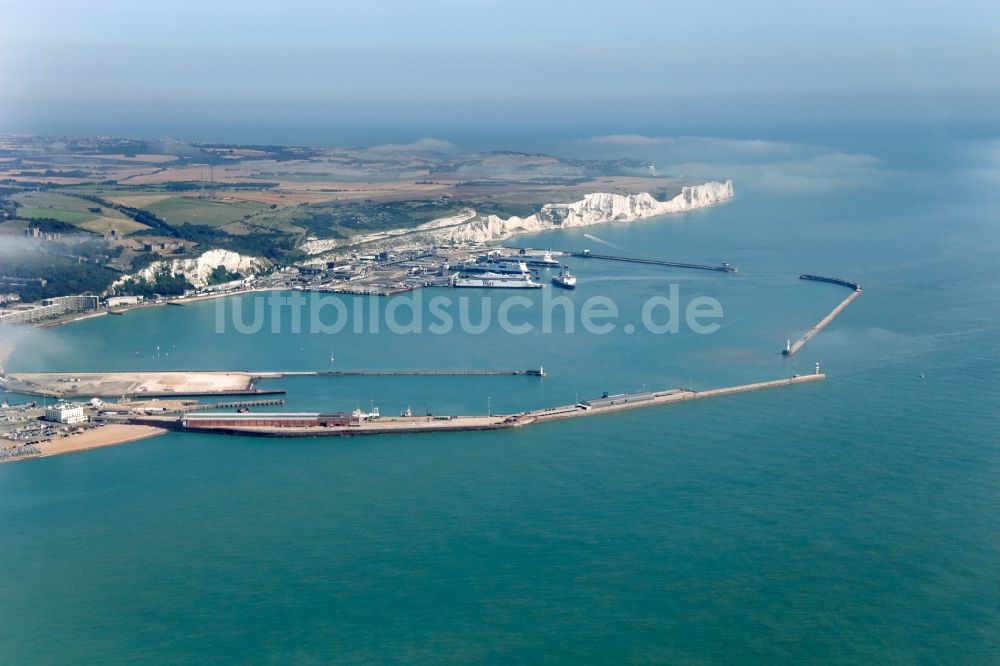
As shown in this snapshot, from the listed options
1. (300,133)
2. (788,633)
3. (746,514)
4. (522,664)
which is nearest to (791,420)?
(746,514)

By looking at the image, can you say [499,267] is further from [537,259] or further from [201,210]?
[201,210]

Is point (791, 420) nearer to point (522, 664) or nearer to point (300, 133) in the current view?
point (522, 664)

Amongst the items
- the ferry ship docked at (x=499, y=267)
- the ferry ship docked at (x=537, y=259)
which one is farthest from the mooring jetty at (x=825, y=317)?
the ferry ship docked at (x=499, y=267)

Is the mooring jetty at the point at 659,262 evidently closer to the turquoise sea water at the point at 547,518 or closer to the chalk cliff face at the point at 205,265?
the turquoise sea water at the point at 547,518

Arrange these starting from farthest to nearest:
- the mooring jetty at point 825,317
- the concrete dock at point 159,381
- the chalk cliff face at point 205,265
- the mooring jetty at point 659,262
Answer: the mooring jetty at point 659,262
the chalk cliff face at point 205,265
the mooring jetty at point 825,317
the concrete dock at point 159,381

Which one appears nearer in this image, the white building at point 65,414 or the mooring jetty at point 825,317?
the white building at point 65,414

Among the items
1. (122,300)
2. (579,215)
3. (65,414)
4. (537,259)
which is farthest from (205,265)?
(579,215)

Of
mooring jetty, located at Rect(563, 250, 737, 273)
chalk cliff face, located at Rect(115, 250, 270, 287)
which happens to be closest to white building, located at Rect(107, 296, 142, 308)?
chalk cliff face, located at Rect(115, 250, 270, 287)
